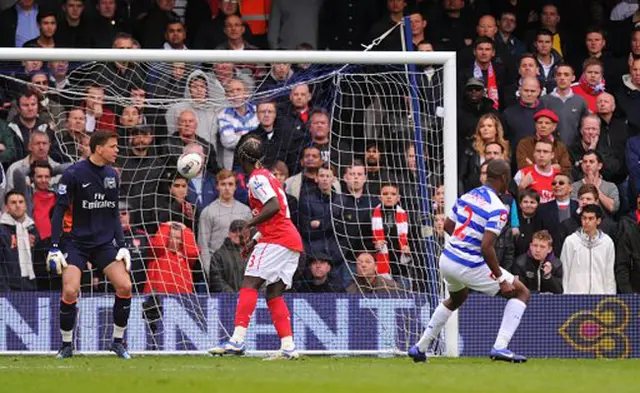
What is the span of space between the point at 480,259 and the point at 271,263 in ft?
6.48

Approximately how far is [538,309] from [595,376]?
3.94m

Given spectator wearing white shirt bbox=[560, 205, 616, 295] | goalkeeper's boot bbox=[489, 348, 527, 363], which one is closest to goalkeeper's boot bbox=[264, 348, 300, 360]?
goalkeeper's boot bbox=[489, 348, 527, 363]

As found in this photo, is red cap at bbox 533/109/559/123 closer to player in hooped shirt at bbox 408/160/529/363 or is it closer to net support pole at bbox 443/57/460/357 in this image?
net support pole at bbox 443/57/460/357

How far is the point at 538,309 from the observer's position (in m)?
16.1

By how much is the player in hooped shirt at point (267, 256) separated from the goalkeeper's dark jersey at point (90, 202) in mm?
1272

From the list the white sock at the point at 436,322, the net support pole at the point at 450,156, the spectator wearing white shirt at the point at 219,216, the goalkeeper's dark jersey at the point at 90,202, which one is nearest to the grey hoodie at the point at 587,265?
the net support pole at the point at 450,156

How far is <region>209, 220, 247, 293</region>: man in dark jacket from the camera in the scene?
52.9 feet

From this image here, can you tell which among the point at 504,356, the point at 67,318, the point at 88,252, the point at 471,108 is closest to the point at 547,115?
the point at 471,108

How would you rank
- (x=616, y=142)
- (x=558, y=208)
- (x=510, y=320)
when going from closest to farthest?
(x=510, y=320)
(x=558, y=208)
(x=616, y=142)

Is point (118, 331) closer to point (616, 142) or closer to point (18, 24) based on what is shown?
point (18, 24)

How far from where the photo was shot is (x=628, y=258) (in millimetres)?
16875

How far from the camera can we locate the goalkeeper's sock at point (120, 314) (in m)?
14.3

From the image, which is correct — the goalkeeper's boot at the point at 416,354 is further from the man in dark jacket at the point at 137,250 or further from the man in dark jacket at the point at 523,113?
the man in dark jacket at the point at 523,113

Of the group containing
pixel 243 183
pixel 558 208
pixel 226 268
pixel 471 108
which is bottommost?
pixel 226 268
